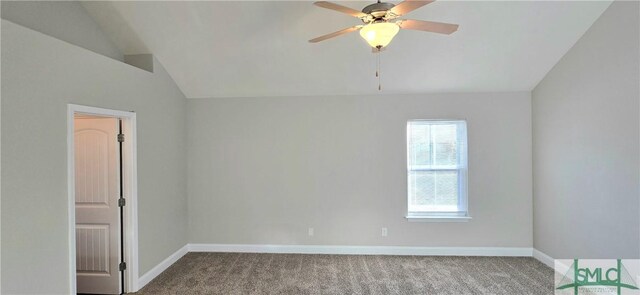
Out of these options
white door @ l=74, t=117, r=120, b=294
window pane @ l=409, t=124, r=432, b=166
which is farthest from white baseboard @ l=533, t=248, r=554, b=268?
white door @ l=74, t=117, r=120, b=294

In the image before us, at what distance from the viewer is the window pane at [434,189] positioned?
4.41 m

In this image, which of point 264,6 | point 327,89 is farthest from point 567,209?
point 264,6

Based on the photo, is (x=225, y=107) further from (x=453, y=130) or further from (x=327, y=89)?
(x=453, y=130)

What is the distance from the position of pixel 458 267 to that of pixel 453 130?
1841mm

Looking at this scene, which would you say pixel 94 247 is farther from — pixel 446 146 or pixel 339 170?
pixel 446 146

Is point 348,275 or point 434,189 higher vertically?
point 434,189

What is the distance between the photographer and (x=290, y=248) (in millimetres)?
4520

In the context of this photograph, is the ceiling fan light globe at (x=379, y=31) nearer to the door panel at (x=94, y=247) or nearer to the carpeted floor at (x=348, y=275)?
the carpeted floor at (x=348, y=275)

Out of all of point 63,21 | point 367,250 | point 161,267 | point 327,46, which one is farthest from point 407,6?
point 161,267

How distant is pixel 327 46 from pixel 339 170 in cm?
176

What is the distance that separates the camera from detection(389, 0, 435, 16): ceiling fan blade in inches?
77.0

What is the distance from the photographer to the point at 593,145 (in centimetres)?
321

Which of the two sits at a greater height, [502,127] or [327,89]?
[327,89]

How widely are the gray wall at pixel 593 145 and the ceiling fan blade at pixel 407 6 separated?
7.35 feet
